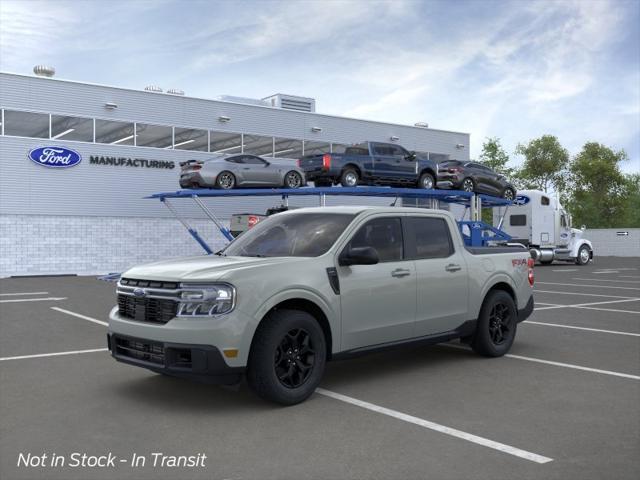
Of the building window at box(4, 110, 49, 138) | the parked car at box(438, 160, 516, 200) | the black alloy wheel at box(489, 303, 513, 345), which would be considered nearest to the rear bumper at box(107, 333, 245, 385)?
the black alloy wheel at box(489, 303, 513, 345)

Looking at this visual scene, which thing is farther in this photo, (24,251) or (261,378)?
(24,251)

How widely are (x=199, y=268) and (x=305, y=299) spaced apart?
38.9 inches

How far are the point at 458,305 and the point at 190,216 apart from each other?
24712 mm

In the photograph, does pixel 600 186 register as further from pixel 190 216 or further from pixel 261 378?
pixel 261 378

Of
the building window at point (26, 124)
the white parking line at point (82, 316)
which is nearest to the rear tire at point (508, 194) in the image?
the white parking line at point (82, 316)

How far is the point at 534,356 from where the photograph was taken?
8180 mm

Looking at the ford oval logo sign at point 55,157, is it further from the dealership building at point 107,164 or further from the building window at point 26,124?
the building window at point 26,124

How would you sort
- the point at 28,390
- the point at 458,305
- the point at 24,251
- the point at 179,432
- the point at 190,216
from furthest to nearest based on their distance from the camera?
1. the point at 190,216
2. the point at 24,251
3. the point at 458,305
4. the point at 28,390
5. the point at 179,432

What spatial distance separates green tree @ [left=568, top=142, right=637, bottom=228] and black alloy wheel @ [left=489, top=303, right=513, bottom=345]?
67.8m

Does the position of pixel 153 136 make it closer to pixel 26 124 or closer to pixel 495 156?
pixel 26 124

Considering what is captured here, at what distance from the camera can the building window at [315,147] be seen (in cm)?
3444

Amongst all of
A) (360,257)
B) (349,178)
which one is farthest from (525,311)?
(349,178)

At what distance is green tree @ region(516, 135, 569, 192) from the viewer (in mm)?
72188

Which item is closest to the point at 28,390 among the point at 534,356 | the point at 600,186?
the point at 534,356
